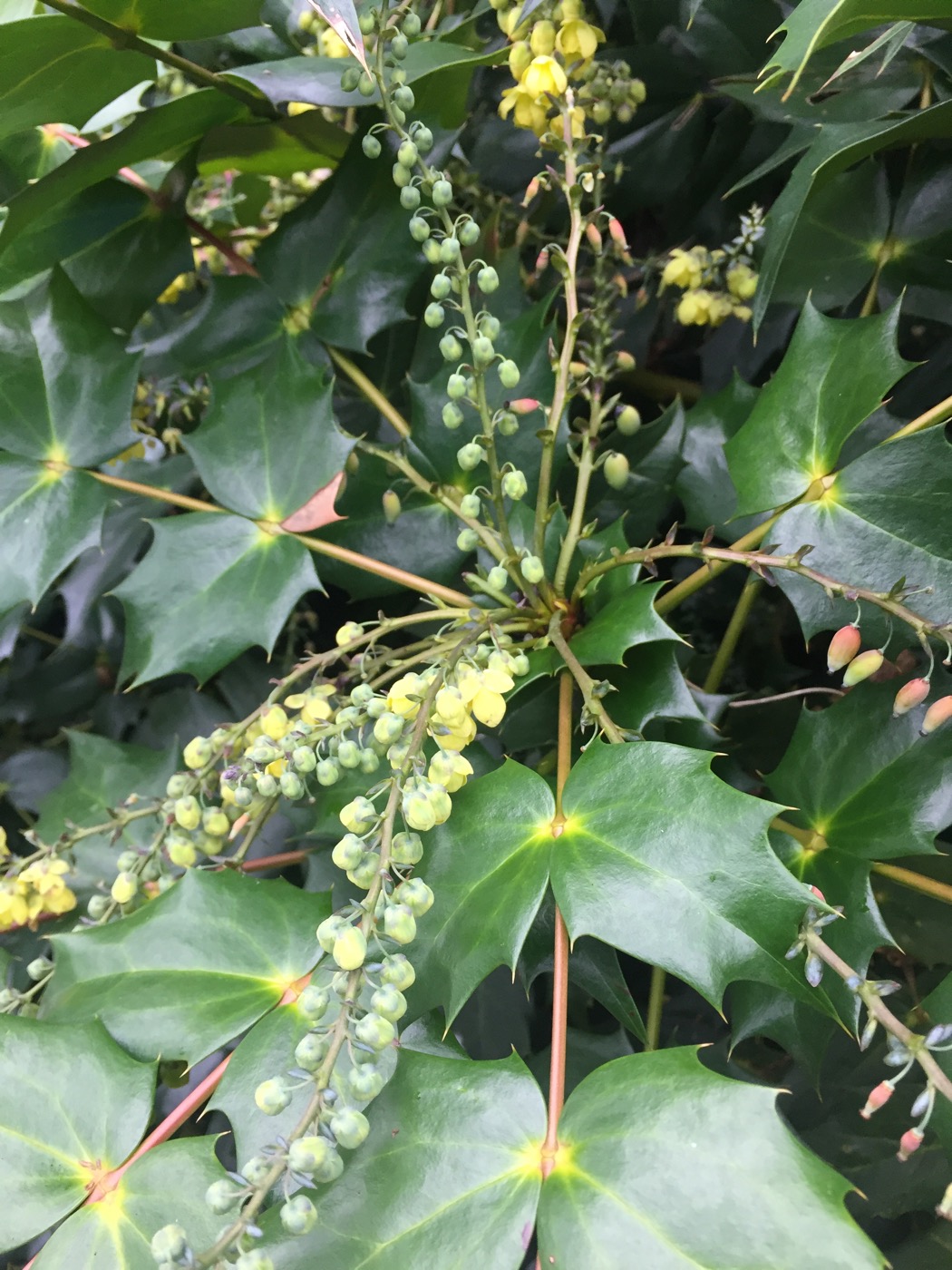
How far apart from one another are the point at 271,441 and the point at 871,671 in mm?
574

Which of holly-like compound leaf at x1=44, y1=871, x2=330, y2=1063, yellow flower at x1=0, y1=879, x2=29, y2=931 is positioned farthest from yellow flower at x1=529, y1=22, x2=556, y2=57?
yellow flower at x1=0, y1=879, x2=29, y2=931

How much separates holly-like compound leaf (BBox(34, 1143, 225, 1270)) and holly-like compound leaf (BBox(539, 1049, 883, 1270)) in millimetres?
219

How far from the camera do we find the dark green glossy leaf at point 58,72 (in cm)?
67

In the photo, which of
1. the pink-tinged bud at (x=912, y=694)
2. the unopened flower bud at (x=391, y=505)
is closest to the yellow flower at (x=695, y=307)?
the unopened flower bud at (x=391, y=505)

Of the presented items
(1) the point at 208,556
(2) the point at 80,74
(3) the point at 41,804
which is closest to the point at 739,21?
(2) the point at 80,74

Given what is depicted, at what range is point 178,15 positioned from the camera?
0.71 meters

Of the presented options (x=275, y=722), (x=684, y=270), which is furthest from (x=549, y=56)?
(x=275, y=722)

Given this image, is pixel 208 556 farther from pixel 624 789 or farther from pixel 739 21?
pixel 739 21

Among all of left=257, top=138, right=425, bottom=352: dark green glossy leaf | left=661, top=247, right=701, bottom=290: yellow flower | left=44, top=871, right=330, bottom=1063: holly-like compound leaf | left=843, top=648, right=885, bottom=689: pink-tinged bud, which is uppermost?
left=257, top=138, right=425, bottom=352: dark green glossy leaf

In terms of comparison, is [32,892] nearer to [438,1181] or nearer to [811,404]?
[438,1181]

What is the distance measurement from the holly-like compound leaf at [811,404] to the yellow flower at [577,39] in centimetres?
26

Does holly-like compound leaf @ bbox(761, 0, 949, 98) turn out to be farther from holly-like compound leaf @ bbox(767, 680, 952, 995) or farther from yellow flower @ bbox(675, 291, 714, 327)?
holly-like compound leaf @ bbox(767, 680, 952, 995)

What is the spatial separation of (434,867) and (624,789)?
14 cm

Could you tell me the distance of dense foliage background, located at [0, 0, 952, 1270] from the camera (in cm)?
49
